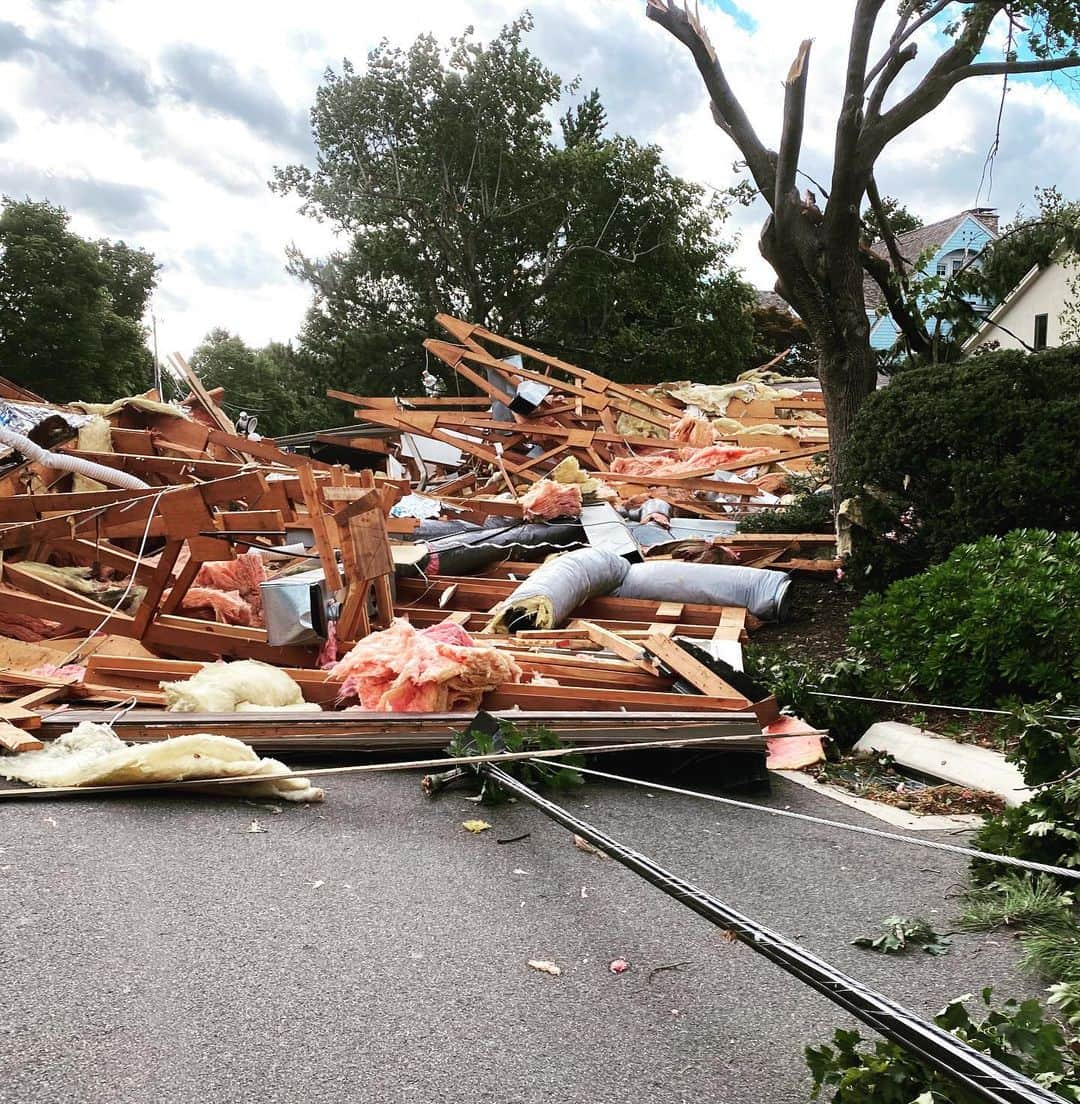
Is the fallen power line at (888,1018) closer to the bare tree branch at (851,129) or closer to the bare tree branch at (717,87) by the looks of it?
the bare tree branch at (851,129)

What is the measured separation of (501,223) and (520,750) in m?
26.8

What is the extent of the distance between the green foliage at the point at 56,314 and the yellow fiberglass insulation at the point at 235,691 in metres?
35.1

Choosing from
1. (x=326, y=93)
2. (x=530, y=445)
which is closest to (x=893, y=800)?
(x=530, y=445)

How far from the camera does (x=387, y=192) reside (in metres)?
28.9

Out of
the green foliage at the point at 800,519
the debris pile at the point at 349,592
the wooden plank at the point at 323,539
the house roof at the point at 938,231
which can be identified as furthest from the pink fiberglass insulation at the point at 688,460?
the house roof at the point at 938,231

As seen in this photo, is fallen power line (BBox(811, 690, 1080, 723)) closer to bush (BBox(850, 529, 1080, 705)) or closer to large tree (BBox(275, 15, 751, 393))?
bush (BBox(850, 529, 1080, 705))

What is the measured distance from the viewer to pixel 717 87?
360 inches

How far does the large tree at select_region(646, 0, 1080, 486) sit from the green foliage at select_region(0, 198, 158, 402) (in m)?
33.3

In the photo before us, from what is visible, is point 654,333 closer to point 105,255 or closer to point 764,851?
point 764,851

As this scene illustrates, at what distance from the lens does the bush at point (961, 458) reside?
6309 mm

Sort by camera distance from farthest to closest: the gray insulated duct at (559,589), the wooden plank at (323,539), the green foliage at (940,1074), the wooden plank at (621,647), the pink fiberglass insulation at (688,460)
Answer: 1. the pink fiberglass insulation at (688,460)
2. the gray insulated duct at (559,589)
3. the wooden plank at (323,539)
4. the wooden plank at (621,647)
5. the green foliage at (940,1074)

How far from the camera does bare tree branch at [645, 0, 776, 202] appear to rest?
893cm

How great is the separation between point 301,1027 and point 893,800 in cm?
312

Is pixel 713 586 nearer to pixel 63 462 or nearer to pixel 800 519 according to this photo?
pixel 800 519
